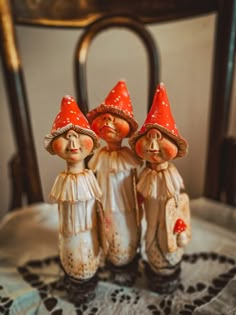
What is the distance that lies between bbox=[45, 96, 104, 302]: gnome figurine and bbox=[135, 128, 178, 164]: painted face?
46mm

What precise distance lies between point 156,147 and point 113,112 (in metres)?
0.06

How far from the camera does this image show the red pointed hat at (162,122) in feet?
1.24

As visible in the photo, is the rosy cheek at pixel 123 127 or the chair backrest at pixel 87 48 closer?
the rosy cheek at pixel 123 127

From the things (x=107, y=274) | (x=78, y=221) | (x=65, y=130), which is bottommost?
(x=107, y=274)

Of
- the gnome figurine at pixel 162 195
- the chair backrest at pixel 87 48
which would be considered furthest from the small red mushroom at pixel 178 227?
the chair backrest at pixel 87 48

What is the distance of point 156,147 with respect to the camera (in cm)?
39

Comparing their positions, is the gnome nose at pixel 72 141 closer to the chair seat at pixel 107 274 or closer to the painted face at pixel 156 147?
the painted face at pixel 156 147

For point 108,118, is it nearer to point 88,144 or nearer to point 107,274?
point 88,144

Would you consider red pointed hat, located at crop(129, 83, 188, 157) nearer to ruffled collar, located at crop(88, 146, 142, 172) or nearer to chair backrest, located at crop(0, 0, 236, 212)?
ruffled collar, located at crop(88, 146, 142, 172)

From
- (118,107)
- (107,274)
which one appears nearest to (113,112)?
(118,107)

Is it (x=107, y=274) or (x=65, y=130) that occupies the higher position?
(x=65, y=130)

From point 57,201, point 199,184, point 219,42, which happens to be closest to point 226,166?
point 199,184

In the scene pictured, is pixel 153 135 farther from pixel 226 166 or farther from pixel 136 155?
pixel 226 166

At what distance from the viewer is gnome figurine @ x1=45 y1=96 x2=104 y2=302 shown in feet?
1.25
